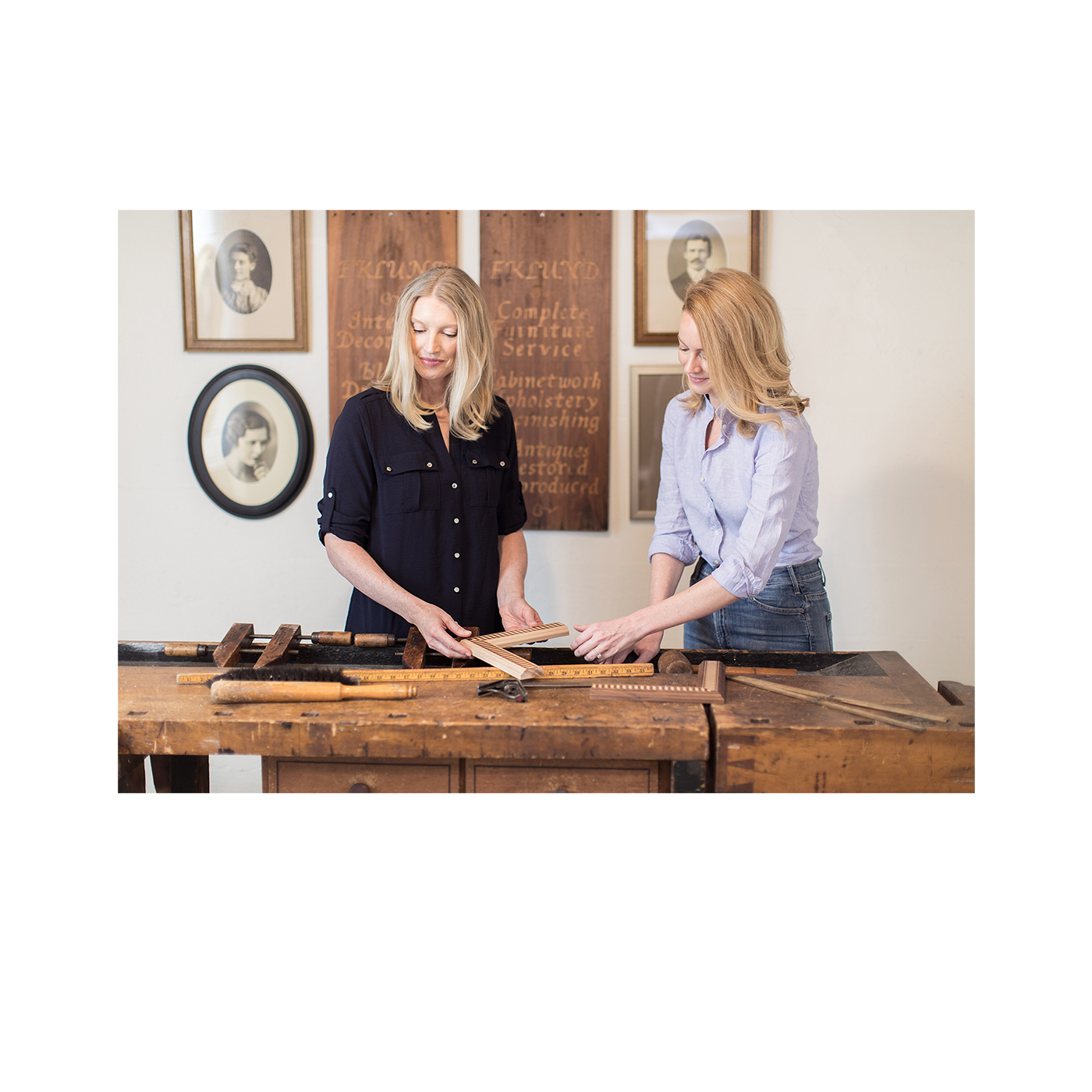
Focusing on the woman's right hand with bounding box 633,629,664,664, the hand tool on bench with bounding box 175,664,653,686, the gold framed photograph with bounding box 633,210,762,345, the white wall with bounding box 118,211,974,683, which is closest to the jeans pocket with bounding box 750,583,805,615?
the woman's right hand with bounding box 633,629,664,664

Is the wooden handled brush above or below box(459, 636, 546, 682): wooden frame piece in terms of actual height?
below

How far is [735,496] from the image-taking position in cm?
239

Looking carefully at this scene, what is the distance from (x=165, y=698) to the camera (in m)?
1.89

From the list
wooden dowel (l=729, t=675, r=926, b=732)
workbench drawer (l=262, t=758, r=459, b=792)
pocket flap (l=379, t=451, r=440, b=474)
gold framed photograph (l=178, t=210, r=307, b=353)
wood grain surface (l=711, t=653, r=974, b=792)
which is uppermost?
gold framed photograph (l=178, t=210, r=307, b=353)

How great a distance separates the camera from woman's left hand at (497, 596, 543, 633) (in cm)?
260

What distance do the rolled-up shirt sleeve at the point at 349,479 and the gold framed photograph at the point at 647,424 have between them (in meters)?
1.48

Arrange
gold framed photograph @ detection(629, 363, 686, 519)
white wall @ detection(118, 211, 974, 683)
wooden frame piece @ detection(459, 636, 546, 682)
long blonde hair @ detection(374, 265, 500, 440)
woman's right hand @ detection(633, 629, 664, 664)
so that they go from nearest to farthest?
wooden frame piece @ detection(459, 636, 546, 682) < woman's right hand @ detection(633, 629, 664, 664) < long blonde hair @ detection(374, 265, 500, 440) < white wall @ detection(118, 211, 974, 683) < gold framed photograph @ detection(629, 363, 686, 519)

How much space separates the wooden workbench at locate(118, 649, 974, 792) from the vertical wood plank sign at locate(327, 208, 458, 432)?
217cm

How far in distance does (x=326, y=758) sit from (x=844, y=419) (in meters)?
2.75

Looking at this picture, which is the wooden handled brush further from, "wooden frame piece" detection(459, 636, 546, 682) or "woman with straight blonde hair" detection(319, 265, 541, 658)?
"woman with straight blonde hair" detection(319, 265, 541, 658)

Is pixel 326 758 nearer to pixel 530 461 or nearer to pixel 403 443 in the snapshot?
pixel 403 443

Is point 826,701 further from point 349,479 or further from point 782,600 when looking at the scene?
point 349,479

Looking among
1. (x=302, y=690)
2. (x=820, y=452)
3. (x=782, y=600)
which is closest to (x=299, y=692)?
(x=302, y=690)

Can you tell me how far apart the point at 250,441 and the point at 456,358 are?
1.66 metres
